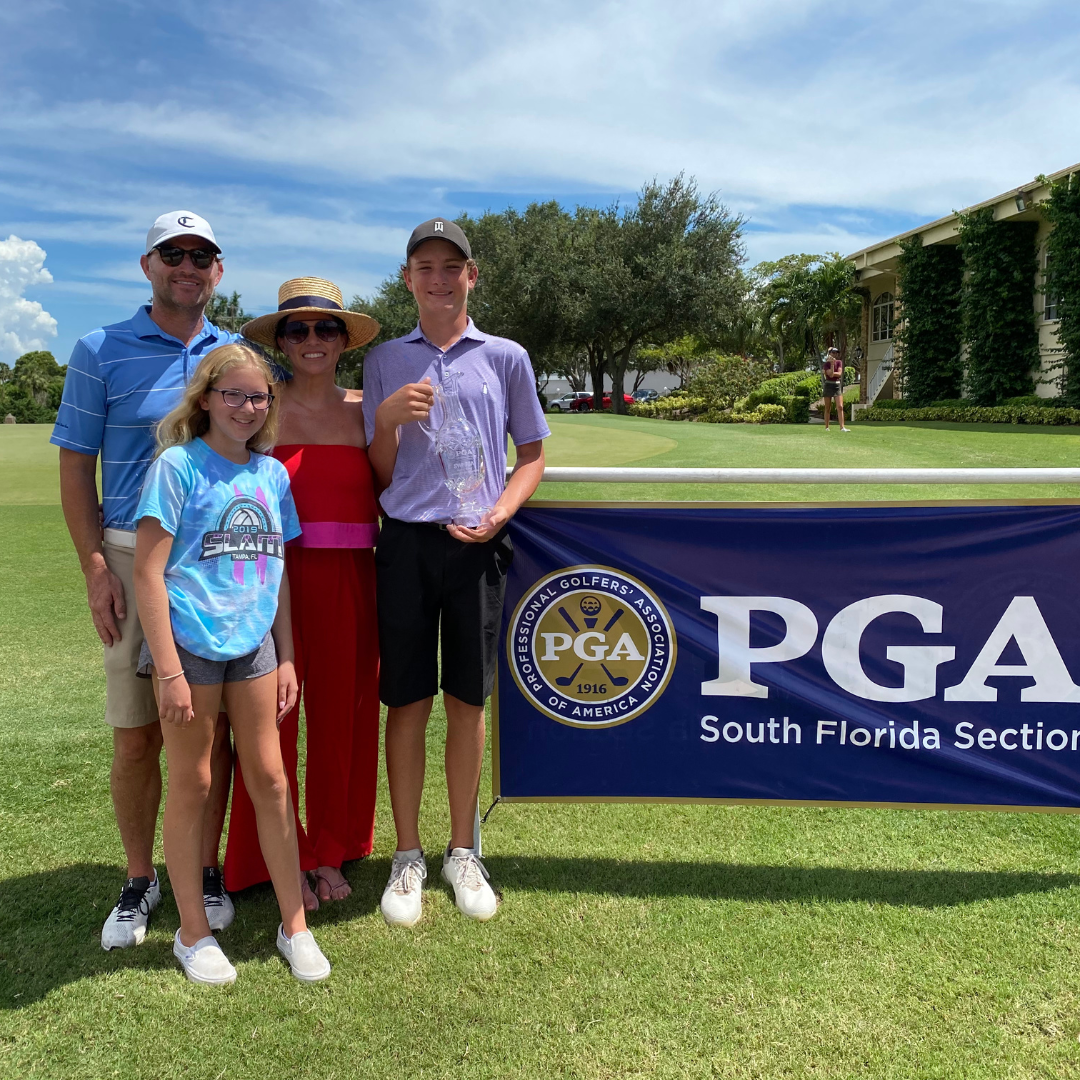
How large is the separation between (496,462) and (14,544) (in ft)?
29.9

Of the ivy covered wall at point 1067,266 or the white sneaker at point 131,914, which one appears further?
the ivy covered wall at point 1067,266

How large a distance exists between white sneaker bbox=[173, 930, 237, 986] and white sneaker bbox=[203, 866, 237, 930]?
0.14 meters

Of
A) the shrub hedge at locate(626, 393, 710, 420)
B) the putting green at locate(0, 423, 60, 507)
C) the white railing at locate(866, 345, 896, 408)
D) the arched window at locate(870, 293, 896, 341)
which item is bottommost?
the putting green at locate(0, 423, 60, 507)

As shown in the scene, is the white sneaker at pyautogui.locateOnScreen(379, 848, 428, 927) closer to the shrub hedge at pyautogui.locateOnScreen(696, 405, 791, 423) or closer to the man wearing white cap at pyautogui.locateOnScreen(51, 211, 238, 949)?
the man wearing white cap at pyautogui.locateOnScreen(51, 211, 238, 949)

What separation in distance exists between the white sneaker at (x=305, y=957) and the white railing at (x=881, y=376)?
110ft

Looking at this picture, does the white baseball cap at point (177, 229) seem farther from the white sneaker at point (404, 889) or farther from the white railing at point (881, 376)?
the white railing at point (881, 376)

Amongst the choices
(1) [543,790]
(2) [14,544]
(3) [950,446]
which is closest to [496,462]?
(1) [543,790]

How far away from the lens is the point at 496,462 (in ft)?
9.82

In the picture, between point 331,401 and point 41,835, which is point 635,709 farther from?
point 41,835

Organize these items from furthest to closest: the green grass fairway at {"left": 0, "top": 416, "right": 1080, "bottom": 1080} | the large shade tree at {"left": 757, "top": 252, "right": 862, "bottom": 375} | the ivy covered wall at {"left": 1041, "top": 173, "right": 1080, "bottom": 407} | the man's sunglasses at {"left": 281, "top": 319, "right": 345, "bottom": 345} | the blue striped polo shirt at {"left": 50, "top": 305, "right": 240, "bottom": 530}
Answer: the large shade tree at {"left": 757, "top": 252, "right": 862, "bottom": 375} < the ivy covered wall at {"left": 1041, "top": 173, "right": 1080, "bottom": 407} < the man's sunglasses at {"left": 281, "top": 319, "right": 345, "bottom": 345} < the blue striped polo shirt at {"left": 50, "top": 305, "right": 240, "bottom": 530} < the green grass fairway at {"left": 0, "top": 416, "right": 1080, "bottom": 1080}

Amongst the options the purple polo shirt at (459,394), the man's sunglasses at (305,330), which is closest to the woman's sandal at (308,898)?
the purple polo shirt at (459,394)

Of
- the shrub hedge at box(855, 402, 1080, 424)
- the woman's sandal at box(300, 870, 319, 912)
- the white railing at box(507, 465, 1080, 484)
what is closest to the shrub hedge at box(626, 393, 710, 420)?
the shrub hedge at box(855, 402, 1080, 424)

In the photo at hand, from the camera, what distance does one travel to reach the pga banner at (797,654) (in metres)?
3.08

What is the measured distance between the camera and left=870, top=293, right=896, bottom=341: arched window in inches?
1361
